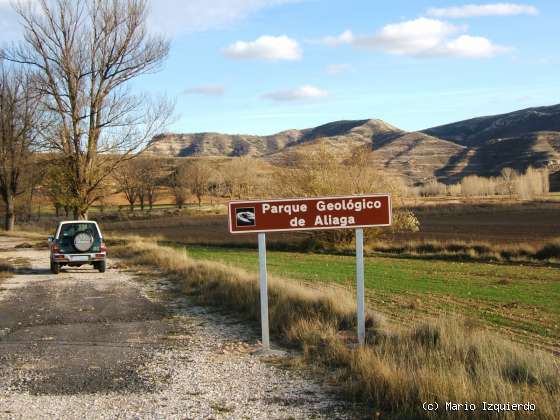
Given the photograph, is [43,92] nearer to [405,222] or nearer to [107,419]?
[405,222]

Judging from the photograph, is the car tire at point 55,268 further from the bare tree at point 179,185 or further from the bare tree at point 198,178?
the bare tree at point 179,185

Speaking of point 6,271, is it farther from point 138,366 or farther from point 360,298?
point 360,298

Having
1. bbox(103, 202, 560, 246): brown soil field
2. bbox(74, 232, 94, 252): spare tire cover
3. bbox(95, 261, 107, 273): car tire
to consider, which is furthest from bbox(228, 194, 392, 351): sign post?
bbox(103, 202, 560, 246): brown soil field

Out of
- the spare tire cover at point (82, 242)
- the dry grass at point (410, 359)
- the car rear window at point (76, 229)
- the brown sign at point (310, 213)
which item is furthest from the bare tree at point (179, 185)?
the brown sign at point (310, 213)

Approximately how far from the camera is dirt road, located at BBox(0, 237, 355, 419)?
6188 mm

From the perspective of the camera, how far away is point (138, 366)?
786cm

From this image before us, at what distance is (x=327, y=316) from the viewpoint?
Result: 10258 millimetres

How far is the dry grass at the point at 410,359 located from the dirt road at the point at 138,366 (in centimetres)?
49

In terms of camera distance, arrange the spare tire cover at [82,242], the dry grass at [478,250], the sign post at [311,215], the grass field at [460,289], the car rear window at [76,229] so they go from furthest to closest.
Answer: the dry grass at [478,250] → the car rear window at [76,229] → the spare tire cover at [82,242] → the grass field at [460,289] → the sign post at [311,215]

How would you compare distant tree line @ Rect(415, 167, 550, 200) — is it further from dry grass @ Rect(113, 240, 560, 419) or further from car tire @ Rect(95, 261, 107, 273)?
dry grass @ Rect(113, 240, 560, 419)

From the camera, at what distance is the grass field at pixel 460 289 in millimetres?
13453

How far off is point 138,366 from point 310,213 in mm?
3210

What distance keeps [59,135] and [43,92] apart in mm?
2105

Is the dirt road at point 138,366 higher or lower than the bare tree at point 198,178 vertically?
lower
